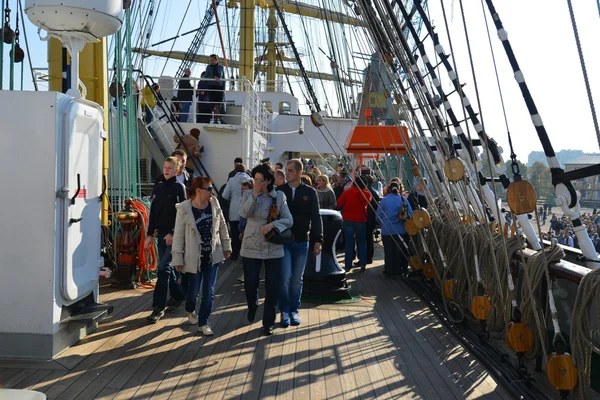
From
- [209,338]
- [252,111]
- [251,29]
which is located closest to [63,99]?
[209,338]

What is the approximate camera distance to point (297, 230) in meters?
5.67

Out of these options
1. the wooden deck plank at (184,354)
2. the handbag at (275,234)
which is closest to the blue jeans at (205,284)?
the wooden deck plank at (184,354)

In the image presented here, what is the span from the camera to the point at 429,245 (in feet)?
26.1

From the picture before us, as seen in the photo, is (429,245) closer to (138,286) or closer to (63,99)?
(138,286)

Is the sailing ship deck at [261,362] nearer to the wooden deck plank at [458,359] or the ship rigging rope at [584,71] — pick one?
the wooden deck plank at [458,359]

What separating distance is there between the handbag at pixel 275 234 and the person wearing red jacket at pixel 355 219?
144 inches

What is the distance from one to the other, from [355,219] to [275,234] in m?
3.85

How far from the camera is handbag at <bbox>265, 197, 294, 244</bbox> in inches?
206

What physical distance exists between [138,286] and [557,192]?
4.84 meters

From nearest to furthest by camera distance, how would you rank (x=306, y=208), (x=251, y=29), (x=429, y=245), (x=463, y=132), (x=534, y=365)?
(x=534, y=365)
(x=306, y=208)
(x=463, y=132)
(x=429, y=245)
(x=251, y=29)

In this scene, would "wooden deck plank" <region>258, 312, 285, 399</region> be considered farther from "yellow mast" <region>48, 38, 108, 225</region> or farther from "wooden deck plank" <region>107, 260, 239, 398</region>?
"yellow mast" <region>48, 38, 108, 225</region>

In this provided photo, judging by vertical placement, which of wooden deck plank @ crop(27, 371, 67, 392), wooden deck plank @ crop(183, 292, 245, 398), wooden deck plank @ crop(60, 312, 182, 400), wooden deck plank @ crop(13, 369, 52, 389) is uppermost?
wooden deck plank @ crop(13, 369, 52, 389)

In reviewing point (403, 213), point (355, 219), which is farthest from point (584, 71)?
point (355, 219)

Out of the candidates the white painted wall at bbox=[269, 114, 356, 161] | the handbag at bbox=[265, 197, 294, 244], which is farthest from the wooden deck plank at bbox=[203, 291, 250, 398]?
the white painted wall at bbox=[269, 114, 356, 161]
